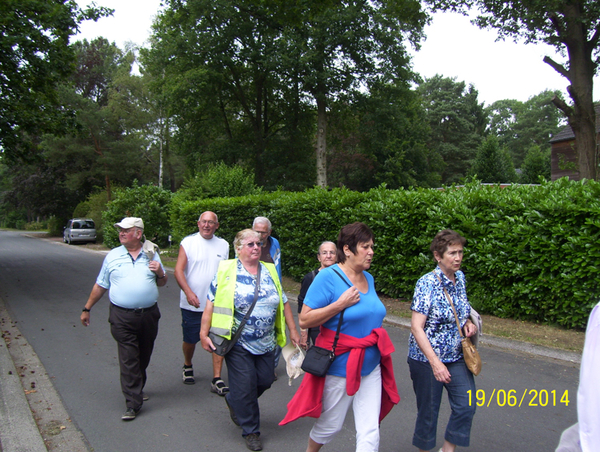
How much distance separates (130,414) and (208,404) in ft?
2.53

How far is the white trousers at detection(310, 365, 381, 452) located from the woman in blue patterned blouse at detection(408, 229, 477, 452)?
39 centimetres

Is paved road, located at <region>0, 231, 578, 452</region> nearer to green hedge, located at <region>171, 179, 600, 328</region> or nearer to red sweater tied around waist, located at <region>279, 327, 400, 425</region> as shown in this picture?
red sweater tied around waist, located at <region>279, 327, 400, 425</region>

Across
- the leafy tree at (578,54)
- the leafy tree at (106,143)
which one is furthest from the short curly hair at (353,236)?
the leafy tree at (106,143)

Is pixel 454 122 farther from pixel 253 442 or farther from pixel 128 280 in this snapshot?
pixel 253 442

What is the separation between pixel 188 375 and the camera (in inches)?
214

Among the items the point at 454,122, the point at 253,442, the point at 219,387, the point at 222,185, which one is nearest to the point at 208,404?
the point at 219,387

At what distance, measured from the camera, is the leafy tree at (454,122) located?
193 feet

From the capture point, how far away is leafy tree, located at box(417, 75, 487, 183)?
5874 cm

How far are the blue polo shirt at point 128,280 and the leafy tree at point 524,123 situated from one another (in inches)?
2821

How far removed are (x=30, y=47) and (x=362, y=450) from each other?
46.6 feet

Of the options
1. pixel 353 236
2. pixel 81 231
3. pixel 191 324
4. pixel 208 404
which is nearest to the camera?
pixel 353 236

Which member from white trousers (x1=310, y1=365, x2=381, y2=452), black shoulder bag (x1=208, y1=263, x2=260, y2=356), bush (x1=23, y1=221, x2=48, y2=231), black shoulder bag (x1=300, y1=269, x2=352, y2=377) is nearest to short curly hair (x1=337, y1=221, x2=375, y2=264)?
black shoulder bag (x1=300, y1=269, x2=352, y2=377)

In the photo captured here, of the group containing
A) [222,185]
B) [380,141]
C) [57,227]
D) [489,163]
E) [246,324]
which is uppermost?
[489,163]

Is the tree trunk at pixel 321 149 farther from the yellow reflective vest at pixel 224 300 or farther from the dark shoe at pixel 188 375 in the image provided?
the yellow reflective vest at pixel 224 300
